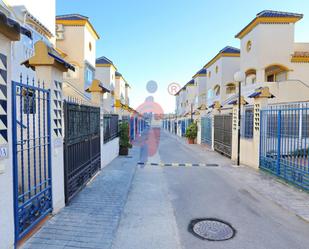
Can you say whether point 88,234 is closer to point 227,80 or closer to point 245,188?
point 245,188

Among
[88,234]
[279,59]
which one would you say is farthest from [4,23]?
[279,59]

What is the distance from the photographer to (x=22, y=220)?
3.24m

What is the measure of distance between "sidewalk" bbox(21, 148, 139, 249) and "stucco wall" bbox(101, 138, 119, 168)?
2.11 metres

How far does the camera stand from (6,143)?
2.74m

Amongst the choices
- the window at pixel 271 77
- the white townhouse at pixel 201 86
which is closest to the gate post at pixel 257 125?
the window at pixel 271 77

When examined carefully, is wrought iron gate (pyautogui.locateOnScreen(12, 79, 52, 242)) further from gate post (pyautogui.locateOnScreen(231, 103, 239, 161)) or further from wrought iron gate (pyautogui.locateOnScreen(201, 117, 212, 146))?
wrought iron gate (pyautogui.locateOnScreen(201, 117, 212, 146))

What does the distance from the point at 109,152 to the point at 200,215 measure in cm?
578

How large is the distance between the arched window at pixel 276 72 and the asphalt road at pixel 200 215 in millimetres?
12193

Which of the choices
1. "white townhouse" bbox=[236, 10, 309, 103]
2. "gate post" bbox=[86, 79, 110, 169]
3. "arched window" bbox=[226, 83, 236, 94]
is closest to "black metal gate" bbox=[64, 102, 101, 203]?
"gate post" bbox=[86, 79, 110, 169]

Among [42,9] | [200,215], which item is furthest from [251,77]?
[200,215]

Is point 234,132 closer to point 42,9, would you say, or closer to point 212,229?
point 212,229

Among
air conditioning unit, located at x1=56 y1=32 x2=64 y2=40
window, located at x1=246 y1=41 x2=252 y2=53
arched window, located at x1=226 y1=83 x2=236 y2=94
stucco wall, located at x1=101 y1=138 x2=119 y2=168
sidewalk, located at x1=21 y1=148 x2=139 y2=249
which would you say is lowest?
sidewalk, located at x1=21 y1=148 x2=139 y2=249

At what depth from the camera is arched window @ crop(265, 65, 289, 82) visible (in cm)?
1564

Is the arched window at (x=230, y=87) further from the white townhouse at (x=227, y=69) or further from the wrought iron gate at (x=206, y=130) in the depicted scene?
the wrought iron gate at (x=206, y=130)
